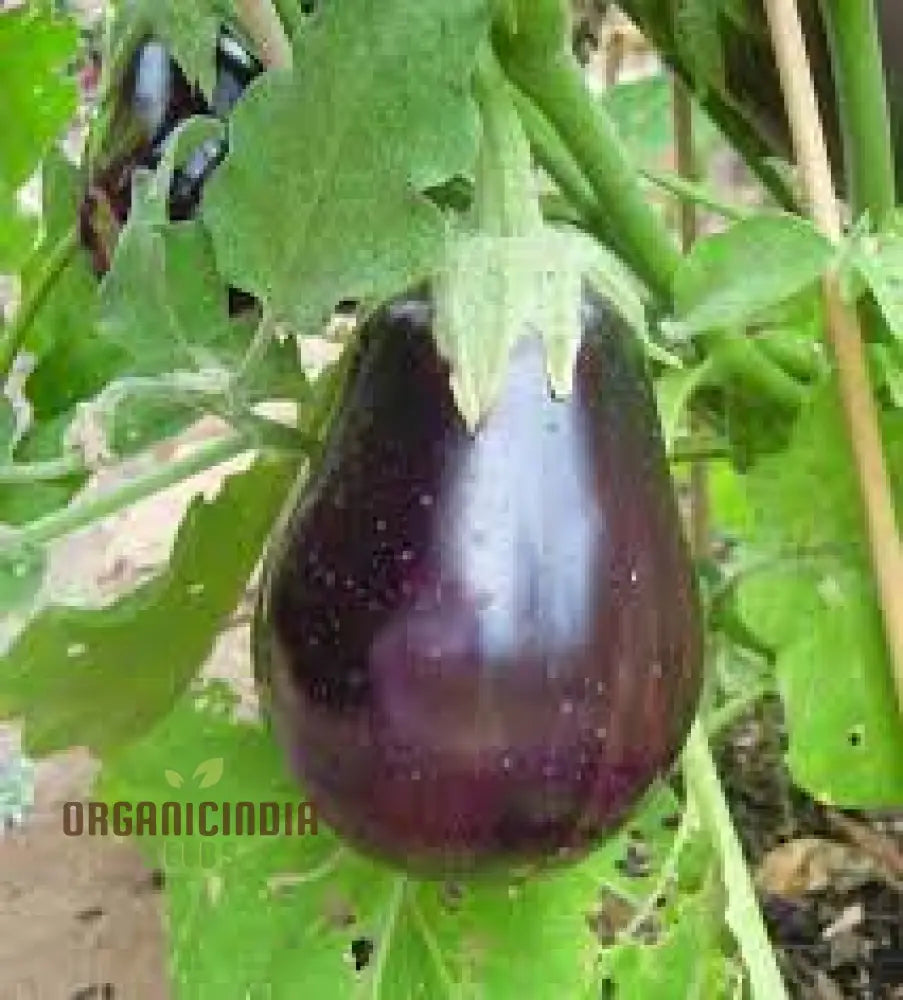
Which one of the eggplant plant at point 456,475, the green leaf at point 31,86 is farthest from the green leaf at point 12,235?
the eggplant plant at point 456,475

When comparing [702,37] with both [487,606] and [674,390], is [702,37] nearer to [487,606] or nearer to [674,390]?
[674,390]

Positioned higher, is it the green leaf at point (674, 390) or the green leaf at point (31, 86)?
the green leaf at point (31, 86)

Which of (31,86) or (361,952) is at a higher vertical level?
(31,86)

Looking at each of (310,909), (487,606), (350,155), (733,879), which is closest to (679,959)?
(733,879)

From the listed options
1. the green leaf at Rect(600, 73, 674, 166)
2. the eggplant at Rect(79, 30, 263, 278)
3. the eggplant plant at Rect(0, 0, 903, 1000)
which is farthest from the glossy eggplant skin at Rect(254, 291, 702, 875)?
the green leaf at Rect(600, 73, 674, 166)

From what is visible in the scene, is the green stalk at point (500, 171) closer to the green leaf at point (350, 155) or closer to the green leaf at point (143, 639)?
the green leaf at point (350, 155)

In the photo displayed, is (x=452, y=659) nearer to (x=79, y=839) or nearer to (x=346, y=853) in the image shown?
(x=346, y=853)
